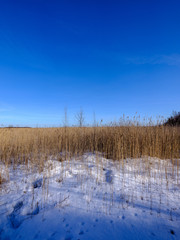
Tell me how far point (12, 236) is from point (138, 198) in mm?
1644

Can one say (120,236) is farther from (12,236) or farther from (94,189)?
(12,236)

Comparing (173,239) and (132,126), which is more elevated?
(132,126)

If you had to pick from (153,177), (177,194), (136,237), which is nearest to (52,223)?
(136,237)

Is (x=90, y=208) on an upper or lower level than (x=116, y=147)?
lower

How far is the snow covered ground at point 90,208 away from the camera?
126 cm

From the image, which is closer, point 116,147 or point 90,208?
point 90,208

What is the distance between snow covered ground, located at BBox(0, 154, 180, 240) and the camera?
49.5 inches

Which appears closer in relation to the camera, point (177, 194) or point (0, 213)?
point (0, 213)

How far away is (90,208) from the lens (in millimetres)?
1610

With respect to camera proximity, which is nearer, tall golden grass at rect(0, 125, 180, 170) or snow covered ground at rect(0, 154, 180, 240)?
snow covered ground at rect(0, 154, 180, 240)

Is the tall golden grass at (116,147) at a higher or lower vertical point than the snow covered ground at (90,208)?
higher

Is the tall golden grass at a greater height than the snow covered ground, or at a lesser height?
greater

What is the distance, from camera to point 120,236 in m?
1.20

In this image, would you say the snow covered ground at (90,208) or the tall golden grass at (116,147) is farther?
the tall golden grass at (116,147)
